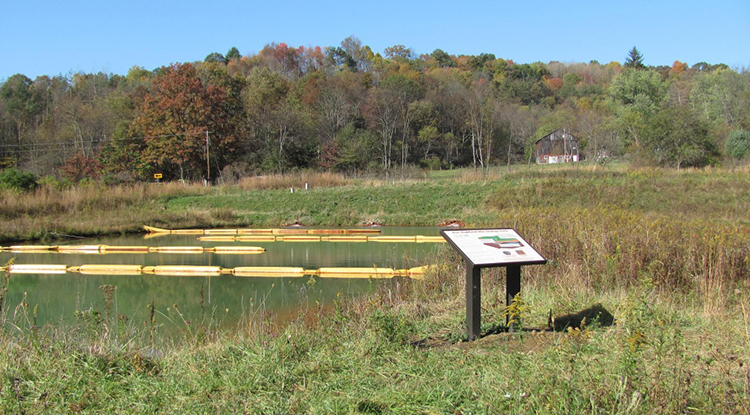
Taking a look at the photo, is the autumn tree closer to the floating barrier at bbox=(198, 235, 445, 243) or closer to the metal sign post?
the floating barrier at bbox=(198, 235, 445, 243)

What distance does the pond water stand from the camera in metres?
8.23

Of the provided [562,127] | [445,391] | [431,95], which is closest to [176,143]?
Answer: [431,95]

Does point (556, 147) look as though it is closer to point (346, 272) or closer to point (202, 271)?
point (346, 272)

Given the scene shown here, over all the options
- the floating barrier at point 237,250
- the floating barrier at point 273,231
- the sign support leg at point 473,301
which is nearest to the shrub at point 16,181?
the floating barrier at point 273,231

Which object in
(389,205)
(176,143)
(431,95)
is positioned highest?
(431,95)

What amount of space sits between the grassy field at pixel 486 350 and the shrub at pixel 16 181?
18803mm

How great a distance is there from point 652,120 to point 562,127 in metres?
22.9

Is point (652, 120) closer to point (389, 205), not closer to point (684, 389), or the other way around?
point (389, 205)

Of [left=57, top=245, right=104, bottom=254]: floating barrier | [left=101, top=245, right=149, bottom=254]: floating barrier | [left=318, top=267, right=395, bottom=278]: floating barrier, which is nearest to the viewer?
[left=318, top=267, right=395, bottom=278]: floating barrier

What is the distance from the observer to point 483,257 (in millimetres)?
4602

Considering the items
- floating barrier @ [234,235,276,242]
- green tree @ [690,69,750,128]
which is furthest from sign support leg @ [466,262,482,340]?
green tree @ [690,69,750,128]

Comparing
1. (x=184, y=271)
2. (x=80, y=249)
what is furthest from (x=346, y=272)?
(x=80, y=249)

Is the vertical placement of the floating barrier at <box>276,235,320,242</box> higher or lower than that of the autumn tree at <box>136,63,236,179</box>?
lower

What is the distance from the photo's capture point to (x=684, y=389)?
3121mm
